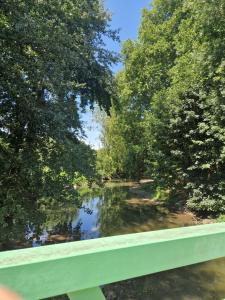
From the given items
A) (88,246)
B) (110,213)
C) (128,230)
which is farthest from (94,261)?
(110,213)

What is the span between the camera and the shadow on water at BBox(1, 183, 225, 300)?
6.82 metres

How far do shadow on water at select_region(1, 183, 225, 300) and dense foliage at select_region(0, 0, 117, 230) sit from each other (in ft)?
2.24

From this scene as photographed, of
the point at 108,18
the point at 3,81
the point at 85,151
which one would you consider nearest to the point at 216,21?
the point at 108,18

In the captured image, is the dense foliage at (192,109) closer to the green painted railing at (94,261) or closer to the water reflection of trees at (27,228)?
the water reflection of trees at (27,228)

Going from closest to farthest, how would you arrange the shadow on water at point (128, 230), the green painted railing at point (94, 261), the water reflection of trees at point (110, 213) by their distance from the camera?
the green painted railing at point (94, 261) → the shadow on water at point (128, 230) → the water reflection of trees at point (110, 213)

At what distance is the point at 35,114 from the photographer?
280 inches

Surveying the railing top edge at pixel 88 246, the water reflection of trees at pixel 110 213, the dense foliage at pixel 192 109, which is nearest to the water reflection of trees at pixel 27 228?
the water reflection of trees at pixel 110 213

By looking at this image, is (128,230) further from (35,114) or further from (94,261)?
(94,261)

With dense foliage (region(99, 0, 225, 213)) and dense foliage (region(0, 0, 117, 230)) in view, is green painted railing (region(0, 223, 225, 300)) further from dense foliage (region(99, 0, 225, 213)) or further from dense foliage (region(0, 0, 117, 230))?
dense foliage (region(99, 0, 225, 213))

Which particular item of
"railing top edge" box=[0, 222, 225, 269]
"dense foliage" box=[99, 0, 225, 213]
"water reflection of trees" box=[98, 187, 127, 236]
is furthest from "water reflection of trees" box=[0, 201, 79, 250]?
"railing top edge" box=[0, 222, 225, 269]

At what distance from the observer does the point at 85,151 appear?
828cm

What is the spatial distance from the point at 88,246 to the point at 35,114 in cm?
622

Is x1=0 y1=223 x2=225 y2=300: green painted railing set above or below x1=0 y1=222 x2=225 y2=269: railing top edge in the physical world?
below

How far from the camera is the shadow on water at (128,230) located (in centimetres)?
682
